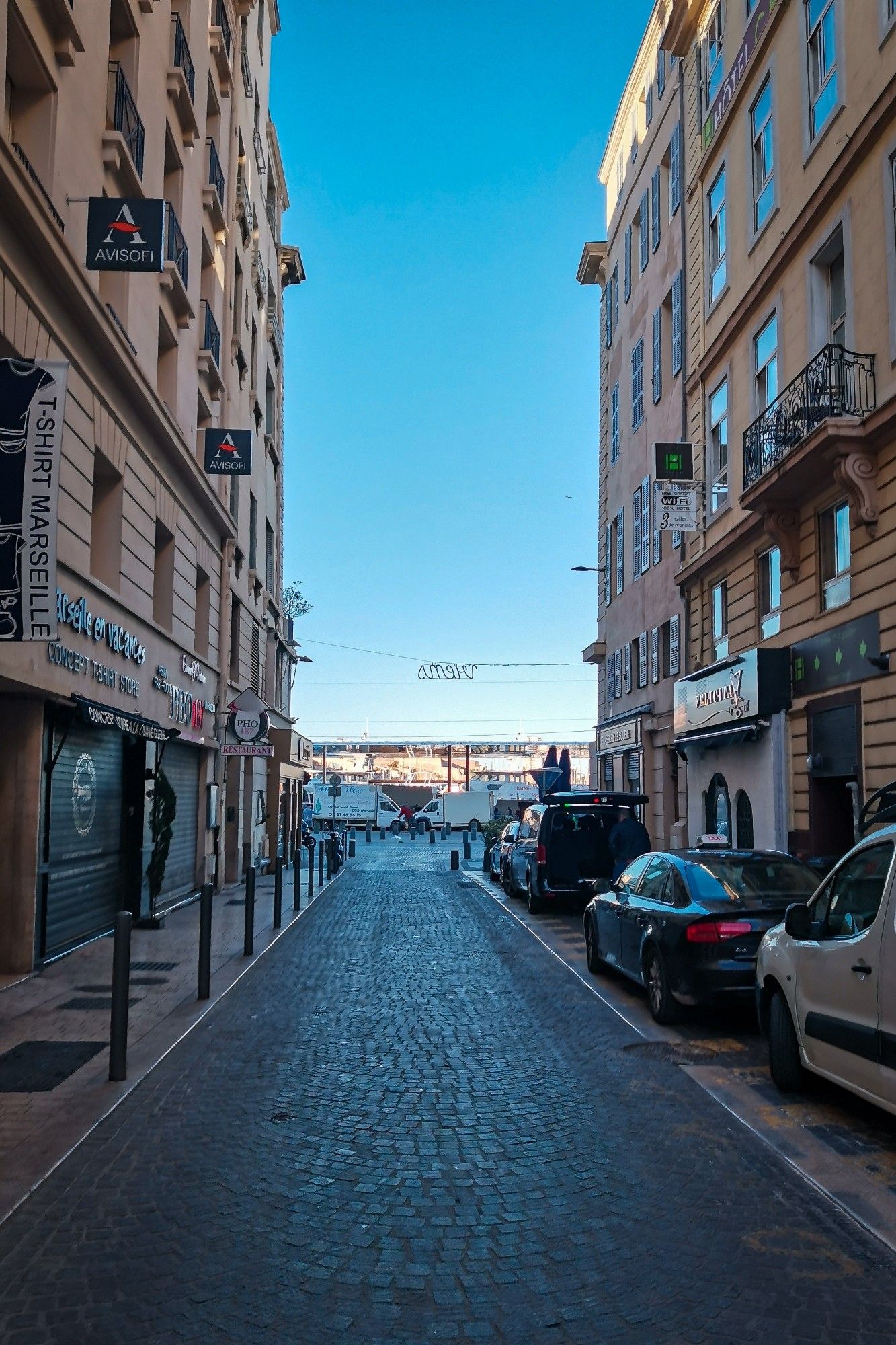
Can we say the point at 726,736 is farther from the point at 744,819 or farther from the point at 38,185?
the point at 38,185

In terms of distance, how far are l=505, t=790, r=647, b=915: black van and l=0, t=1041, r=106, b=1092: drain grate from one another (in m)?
10.8

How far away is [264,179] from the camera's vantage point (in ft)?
102

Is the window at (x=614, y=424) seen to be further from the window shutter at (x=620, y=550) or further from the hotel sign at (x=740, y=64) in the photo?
the hotel sign at (x=740, y=64)

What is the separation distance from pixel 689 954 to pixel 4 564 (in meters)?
5.82

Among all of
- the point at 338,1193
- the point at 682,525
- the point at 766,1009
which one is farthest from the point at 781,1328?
the point at 682,525

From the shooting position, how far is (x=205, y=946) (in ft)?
33.6

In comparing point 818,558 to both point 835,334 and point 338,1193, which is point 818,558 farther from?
point 338,1193

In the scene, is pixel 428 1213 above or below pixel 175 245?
below

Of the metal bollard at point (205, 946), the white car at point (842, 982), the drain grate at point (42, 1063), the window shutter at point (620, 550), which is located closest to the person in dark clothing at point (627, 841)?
the metal bollard at point (205, 946)

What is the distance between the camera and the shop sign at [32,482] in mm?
7805

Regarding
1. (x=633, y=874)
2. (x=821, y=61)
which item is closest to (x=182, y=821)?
(x=633, y=874)

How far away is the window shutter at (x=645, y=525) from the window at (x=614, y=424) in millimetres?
3974

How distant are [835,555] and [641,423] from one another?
45.5 feet

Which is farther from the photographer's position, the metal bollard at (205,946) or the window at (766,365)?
the window at (766,365)
